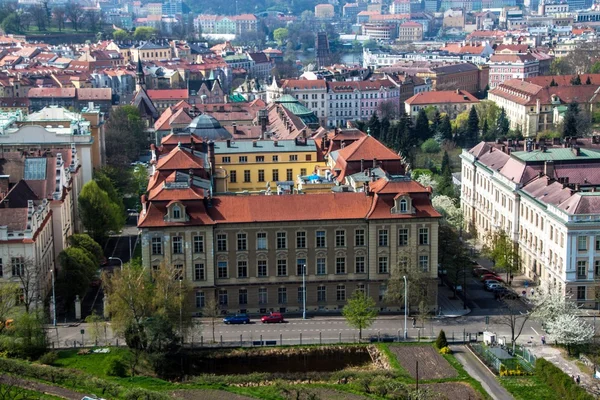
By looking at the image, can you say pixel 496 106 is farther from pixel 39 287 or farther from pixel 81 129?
pixel 39 287

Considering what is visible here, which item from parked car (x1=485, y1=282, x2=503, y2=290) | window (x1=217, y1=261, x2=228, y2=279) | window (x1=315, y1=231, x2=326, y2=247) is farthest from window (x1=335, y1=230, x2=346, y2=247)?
parked car (x1=485, y1=282, x2=503, y2=290)

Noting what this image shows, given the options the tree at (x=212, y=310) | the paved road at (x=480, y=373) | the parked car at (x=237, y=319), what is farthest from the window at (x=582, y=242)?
the tree at (x=212, y=310)

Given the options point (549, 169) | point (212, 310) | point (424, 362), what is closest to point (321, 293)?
point (212, 310)

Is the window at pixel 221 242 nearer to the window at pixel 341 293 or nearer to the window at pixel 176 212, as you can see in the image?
the window at pixel 176 212

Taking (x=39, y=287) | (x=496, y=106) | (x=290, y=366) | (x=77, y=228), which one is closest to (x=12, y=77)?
(x=496, y=106)

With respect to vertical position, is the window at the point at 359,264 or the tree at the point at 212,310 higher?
the window at the point at 359,264

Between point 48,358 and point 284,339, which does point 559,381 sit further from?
point 48,358
